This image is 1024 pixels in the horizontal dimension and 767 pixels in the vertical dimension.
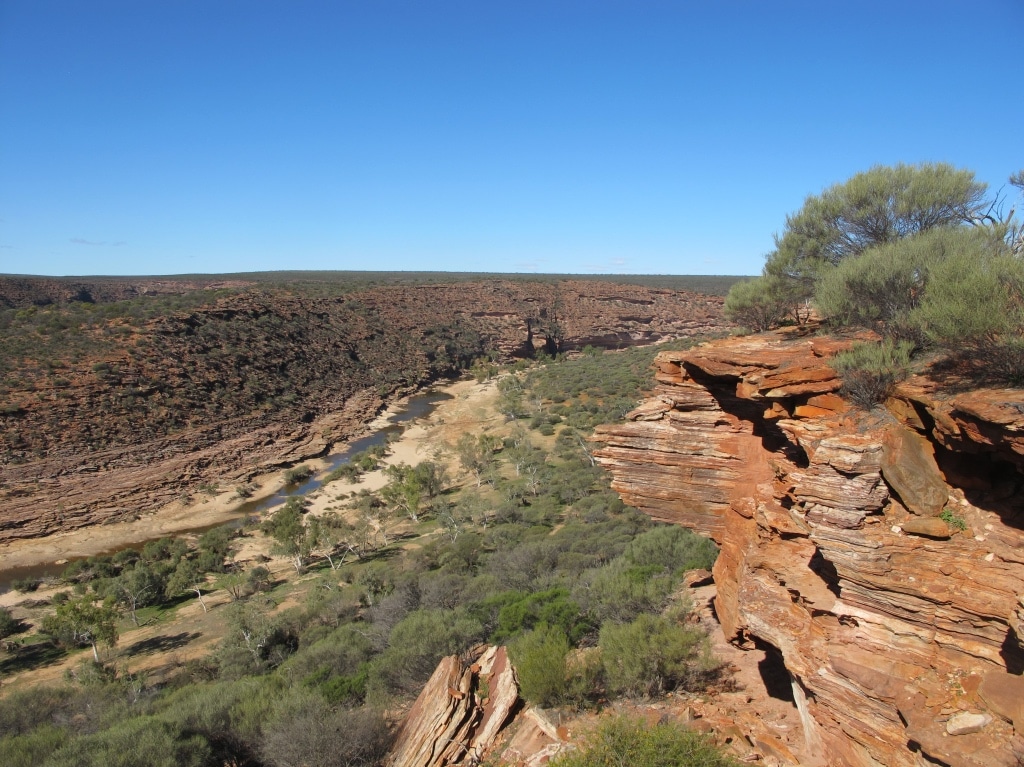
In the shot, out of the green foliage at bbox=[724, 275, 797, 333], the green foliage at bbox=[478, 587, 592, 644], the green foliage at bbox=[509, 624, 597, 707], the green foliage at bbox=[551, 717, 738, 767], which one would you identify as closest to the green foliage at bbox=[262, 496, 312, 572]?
the green foliage at bbox=[478, 587, 592, 644]

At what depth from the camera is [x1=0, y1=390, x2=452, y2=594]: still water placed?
23.8 meters

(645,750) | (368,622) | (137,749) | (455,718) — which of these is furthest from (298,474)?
(645,750)

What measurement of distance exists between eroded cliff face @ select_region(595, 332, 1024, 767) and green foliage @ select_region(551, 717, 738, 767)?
1358mm

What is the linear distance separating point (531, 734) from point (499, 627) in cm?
429

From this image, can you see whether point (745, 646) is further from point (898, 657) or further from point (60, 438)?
point (60, 438)

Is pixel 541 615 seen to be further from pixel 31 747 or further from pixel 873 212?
pixel 873 212

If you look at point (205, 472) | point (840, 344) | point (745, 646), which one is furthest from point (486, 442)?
point (840, 344)

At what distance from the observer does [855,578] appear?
5.61 metres

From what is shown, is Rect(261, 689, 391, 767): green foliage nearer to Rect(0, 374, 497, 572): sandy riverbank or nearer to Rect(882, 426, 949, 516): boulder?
Rect(882, 426, 949, 516): boulder

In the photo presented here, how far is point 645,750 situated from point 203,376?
150 feet

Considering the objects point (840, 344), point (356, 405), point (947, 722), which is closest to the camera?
point (947, 722)

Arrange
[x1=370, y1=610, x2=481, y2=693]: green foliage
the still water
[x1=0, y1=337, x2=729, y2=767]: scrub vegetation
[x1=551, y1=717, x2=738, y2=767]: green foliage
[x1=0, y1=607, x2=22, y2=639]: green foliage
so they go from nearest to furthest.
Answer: [x1=551, y1=717, x2=738, y2=767]: green foliage < [x1=0, y1=337, x2=729, y2=767]: scrub vegetation < [x1=370, y1=610, x2=481, y2=693]: green foliage < [x1=0, y1=607, x2=22, y2=639]: green foliage < the still water

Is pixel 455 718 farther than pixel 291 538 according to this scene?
No

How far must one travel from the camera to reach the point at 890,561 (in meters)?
5.40
